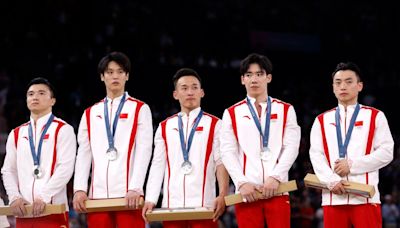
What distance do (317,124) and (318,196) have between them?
657cm

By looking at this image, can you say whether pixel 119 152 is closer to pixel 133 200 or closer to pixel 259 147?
pixel 133 200

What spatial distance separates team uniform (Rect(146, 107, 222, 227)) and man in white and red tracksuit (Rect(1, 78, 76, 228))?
31.5 inches

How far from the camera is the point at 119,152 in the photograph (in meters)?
7.43

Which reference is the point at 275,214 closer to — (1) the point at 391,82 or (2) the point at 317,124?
(2) the point at 317,124

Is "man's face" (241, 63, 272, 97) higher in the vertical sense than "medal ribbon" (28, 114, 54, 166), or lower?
higher

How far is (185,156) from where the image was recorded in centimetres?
738

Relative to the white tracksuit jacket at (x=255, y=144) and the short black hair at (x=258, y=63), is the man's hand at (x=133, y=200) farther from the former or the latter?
the short black hair at (x=258, y=63)

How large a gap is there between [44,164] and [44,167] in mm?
27

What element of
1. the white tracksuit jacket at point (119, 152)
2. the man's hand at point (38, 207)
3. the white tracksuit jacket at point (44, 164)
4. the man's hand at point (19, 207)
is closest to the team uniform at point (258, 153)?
the white tracksuit jacket at point (119, 152)

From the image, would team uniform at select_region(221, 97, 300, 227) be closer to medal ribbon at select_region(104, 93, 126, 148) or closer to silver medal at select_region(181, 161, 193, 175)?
silver medal at select_region(181, 161, 193, 175)

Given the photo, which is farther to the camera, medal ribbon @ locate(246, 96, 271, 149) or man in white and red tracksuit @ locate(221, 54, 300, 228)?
medal ribbon @ locate(246, 96, 271, 149)

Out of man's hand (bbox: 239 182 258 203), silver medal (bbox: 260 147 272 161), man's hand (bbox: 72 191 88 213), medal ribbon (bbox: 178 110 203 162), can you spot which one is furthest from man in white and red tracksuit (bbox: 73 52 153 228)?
silver medal (bbox: 260 147 272 161)

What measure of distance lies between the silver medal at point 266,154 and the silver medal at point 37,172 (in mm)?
1954

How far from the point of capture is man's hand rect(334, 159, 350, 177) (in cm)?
705
